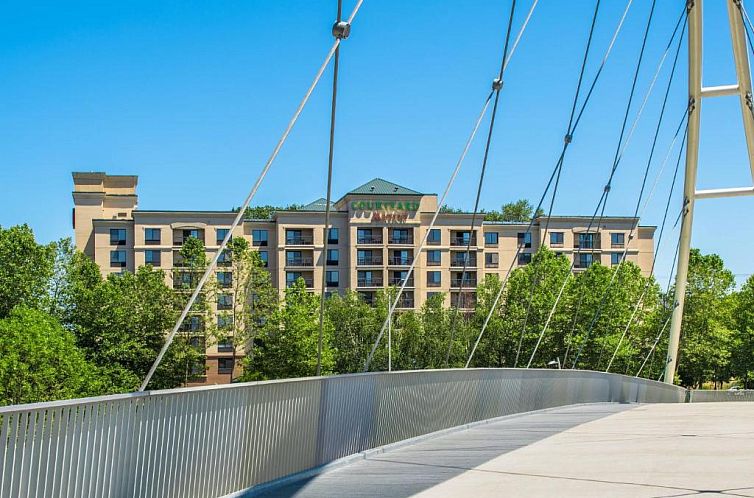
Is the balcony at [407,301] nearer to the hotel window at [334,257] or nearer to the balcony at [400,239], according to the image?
the balcony at [400,239]

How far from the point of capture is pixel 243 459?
10.1 m

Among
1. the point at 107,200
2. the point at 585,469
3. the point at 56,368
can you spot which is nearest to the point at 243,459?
the point at 585,469

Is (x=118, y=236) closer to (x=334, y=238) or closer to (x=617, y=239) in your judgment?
(x=334, y=238)

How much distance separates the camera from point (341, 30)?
552 inches

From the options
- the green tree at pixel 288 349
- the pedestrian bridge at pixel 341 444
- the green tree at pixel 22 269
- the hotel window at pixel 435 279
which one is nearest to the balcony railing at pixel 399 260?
the hotel window at pixel 435 279

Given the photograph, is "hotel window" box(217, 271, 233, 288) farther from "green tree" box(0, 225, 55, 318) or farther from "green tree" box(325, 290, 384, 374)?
"green tree" box(0, 225, 55, 318)

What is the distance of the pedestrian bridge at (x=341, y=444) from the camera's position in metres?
7.42

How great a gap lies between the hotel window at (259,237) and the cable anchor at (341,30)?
9178 centimetres

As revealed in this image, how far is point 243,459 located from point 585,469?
3.51 meters

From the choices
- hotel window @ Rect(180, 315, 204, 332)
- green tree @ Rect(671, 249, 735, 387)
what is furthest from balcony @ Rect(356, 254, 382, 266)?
green tree @ Rect(671, 249, 735, 387)

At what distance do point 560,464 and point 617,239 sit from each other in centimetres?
10308

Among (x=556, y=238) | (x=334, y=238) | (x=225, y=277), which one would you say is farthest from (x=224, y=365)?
(x=556, y=238)

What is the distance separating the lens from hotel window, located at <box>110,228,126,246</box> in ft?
334

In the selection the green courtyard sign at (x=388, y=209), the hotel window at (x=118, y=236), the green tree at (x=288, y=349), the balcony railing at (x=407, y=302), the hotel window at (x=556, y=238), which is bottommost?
the green tree at (x=288, y=349)
